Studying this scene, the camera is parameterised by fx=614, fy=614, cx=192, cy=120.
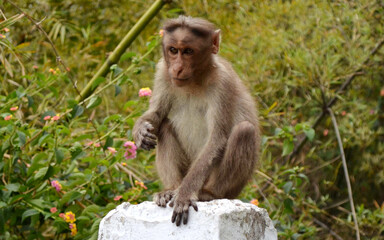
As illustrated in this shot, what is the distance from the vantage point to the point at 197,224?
14.5 ft

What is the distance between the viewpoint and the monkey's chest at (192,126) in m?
5.91

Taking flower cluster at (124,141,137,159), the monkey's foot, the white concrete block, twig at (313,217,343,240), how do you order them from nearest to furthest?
the white concrete block < the monkey's foot < flower cluster at (124,141,137,159) < twig at (313,217,343,240)

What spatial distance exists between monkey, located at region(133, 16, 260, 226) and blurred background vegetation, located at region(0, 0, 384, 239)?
1.32 feet

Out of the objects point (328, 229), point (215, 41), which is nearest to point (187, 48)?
point (215, 41)

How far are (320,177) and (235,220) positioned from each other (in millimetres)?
5848

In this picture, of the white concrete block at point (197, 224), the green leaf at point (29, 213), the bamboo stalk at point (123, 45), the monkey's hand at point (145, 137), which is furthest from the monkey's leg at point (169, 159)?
the bamboo stalk at point (123, 45)

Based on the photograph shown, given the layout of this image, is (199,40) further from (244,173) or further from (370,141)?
(370,141)

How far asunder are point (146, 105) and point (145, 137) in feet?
3.40

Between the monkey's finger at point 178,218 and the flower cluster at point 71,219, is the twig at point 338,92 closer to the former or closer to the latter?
the flower cluster at point 71,219

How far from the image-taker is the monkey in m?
5.41

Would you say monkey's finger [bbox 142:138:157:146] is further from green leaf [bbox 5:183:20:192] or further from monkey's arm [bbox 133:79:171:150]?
green leaf [bbox 5:183:20:192]

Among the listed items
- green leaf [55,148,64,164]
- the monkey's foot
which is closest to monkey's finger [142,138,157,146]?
the monkey's foot

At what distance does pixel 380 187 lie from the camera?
10.1 m

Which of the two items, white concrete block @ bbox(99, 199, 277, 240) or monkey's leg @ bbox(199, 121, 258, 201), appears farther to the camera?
monkey's leg @ bbox(199, 121, 258, 201)
